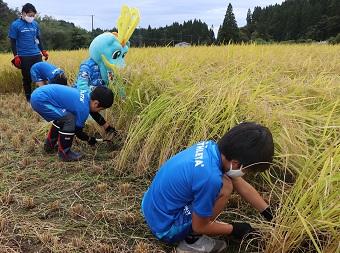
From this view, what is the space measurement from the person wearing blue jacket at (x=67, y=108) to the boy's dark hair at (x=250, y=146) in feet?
5.66

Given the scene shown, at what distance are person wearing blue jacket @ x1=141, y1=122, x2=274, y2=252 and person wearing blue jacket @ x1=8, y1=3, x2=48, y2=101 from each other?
4.18 m

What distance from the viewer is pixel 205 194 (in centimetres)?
175

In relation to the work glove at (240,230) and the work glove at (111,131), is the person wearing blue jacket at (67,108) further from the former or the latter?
the work glove at (240,230)

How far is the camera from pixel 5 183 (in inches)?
110

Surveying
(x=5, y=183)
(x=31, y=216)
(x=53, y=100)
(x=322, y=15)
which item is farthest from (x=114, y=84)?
(x=322, y=15)

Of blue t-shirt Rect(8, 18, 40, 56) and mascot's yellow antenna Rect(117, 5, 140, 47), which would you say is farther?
blue t-shirt Rect(8, 18, 40, 56)

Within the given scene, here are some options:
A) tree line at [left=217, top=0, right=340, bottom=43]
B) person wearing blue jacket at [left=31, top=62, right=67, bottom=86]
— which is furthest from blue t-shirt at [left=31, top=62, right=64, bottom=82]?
tree line at [left=217, top=0, right=340, bottom=43]

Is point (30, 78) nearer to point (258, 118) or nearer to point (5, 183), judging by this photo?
point (5, 183)

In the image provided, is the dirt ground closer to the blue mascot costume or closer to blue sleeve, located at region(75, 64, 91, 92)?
blue sleeve, located at region(75, 64, 91, 92)

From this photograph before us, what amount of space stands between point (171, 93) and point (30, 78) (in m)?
3.46

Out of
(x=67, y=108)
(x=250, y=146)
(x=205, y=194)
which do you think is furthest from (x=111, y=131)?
(x=250, y=146)

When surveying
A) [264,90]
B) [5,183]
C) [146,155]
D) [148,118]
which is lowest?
[5,183]

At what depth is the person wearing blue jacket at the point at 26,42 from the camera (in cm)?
542

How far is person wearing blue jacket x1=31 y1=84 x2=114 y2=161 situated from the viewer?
3.29 meters
